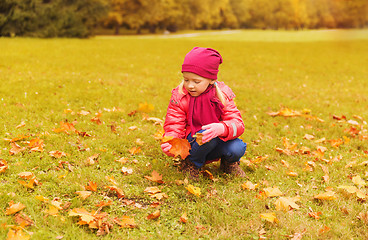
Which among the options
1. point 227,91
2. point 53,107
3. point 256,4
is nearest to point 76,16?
point 53,107

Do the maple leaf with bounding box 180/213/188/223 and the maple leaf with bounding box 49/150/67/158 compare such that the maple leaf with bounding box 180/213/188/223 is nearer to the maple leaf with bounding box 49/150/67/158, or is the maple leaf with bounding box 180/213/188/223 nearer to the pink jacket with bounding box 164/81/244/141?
the pink jacket with bounding box 164/81/244/141

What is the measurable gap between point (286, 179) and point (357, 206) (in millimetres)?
785

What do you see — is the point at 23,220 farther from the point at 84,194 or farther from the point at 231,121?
the point at 231,121

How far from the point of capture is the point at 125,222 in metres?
2.78

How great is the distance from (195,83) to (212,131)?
0.51 m

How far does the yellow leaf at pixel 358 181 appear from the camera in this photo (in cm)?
359

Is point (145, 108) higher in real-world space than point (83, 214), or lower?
lower

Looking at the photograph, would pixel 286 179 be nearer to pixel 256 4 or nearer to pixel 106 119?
pixel 106 119

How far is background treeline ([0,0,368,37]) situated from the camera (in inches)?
53.6

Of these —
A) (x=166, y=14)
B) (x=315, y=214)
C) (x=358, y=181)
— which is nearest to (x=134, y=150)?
(x=315, y=214)

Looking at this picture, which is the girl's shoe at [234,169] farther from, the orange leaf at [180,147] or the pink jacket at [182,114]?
the orange leaf at [180,147]

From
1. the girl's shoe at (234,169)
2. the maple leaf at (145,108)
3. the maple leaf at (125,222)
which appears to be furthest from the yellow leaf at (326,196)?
the maple leaf at (145,108)

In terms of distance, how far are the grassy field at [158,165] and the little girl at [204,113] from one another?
35 cm

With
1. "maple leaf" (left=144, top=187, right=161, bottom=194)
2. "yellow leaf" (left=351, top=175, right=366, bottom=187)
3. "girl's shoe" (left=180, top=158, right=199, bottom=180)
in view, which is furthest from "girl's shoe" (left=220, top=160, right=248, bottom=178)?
"yellow leaf" (left=351, top=175, right=366, bottom=187)
